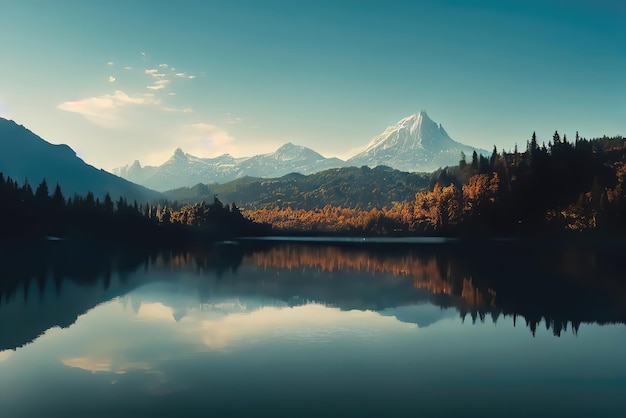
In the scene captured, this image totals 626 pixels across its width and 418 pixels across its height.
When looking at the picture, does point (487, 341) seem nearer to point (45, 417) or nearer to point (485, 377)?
point (485, 377)

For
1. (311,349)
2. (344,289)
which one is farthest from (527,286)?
(311,349)

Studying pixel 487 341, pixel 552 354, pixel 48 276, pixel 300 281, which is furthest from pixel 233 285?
pixel 552 354

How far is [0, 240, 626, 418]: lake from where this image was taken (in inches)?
1101

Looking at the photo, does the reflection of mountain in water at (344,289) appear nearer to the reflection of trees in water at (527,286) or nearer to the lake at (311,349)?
the reflection of trees in water at (527,286)

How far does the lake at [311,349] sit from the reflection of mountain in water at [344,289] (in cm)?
40

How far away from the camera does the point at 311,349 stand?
132ft

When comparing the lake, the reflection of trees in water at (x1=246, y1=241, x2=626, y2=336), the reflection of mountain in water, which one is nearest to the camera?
the lake

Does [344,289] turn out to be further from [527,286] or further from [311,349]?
[311,349]

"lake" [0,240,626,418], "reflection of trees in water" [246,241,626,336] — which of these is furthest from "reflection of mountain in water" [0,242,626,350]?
"lake" [0,240,626,418]

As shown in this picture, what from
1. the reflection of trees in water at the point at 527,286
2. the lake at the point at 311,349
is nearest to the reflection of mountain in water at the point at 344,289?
the reflection of trees in water at the point at 527,286

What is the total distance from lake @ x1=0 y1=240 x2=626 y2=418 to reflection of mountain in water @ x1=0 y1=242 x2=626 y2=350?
0.40m

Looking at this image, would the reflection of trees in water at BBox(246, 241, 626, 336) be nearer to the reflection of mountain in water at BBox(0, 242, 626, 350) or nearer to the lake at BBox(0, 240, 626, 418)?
the reflection of mountain in water at BBox(0, 242, 626, 350)

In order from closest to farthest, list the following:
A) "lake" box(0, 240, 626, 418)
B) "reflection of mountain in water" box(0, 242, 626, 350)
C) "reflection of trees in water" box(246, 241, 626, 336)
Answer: "lake" box(0, 240, 626, 418) → "reflection of mountain in water" box(0, 242, 626, 350) → "reflection of trees in water" box(246, 241, 626, 336)

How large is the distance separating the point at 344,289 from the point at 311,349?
126 feet
